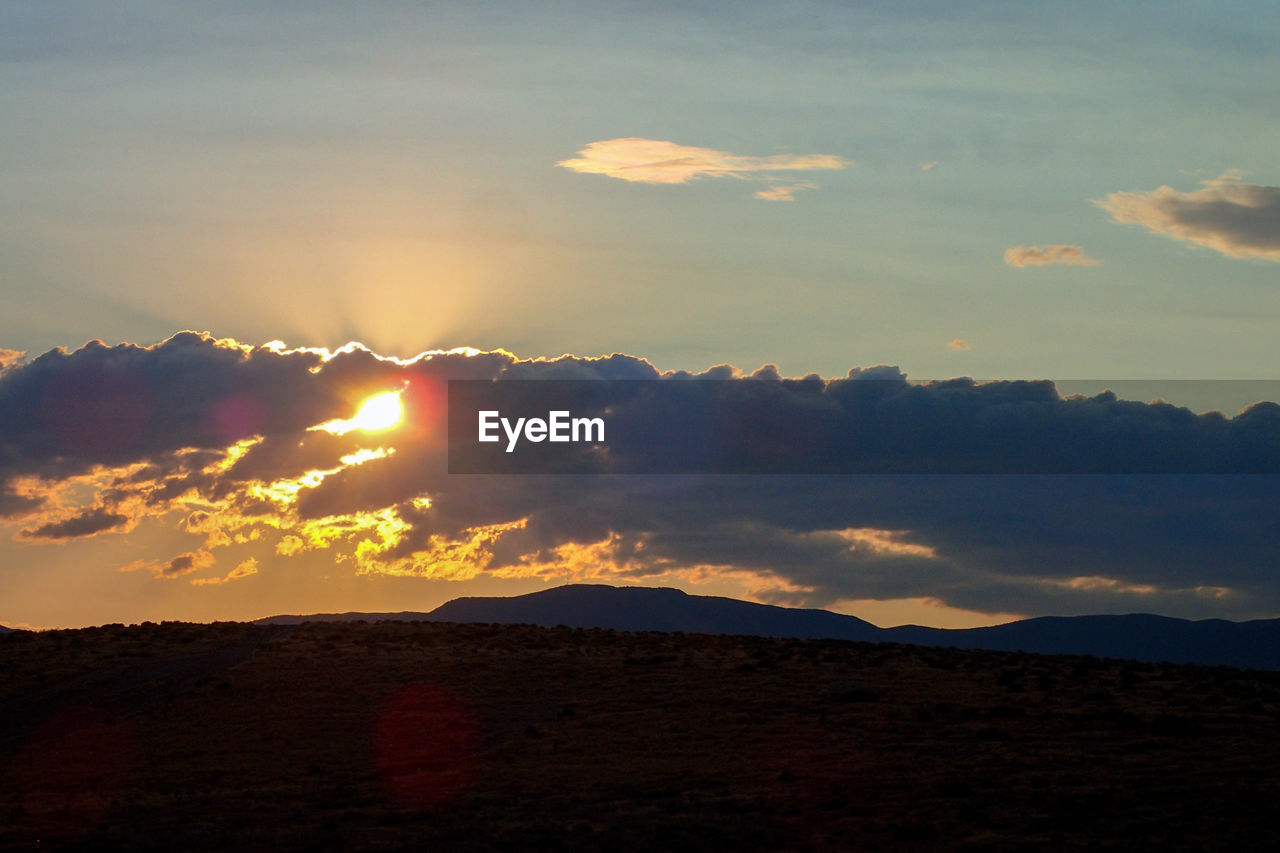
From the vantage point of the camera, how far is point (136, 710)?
59.2 meters

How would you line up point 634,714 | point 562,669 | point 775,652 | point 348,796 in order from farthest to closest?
point 775,652 → point 562,669 → point 634,714 → point 348,796

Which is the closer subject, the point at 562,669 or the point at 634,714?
the point at 634,714

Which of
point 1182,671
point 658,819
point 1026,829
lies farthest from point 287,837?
point 1182,671

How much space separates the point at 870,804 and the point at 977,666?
29.3m

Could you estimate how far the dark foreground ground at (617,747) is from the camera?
38469 millimetres

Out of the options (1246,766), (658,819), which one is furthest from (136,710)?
(1246,766)

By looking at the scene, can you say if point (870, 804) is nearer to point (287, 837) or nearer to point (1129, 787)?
point (1129, 787)

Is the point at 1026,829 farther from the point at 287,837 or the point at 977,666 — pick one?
the point at 977,666

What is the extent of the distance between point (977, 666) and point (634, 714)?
21239mm

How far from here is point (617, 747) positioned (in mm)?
50125

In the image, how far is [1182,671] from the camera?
6781cm

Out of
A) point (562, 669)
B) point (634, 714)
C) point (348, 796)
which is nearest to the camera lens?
point (348, 796)

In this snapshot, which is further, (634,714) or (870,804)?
(634,714)

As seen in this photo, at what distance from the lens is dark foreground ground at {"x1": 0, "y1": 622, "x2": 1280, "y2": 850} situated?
3847 cm
